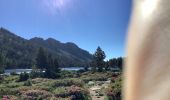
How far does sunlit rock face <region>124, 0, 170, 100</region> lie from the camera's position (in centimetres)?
24

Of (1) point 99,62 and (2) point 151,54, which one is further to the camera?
(1) point 99,62

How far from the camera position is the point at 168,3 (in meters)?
0.27

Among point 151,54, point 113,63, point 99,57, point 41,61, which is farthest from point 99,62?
point 151,54

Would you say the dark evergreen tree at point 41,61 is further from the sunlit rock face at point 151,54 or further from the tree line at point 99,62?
the sunlit rock face at point 151,54

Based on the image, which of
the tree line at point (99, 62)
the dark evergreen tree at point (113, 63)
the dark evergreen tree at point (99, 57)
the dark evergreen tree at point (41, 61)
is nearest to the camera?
the tree line at point (99, 62)

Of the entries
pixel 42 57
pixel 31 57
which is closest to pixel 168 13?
pixel 42 57

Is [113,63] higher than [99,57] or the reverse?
the reverse

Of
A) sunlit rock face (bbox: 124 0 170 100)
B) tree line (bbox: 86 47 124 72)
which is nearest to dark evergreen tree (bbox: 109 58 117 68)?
tree line (bbox: 86 47 124 72)

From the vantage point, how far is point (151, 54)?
27cm

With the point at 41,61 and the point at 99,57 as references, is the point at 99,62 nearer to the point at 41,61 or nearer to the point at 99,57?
the point at 99,57

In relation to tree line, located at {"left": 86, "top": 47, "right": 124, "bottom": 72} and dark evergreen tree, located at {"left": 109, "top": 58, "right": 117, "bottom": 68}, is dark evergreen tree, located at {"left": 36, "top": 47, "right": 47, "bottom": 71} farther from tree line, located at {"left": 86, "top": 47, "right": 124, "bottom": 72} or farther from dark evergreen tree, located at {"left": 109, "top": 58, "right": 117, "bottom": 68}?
Answer: dark evergreen tree, located at {"left": 109, "top": 58, "right": 117, "bottom": 68}

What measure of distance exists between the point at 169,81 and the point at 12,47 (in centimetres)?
12349

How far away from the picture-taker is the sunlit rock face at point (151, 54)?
244mm

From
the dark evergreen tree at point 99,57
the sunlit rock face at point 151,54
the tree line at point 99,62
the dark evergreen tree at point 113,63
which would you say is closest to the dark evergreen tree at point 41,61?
the tree line at point 99,62
